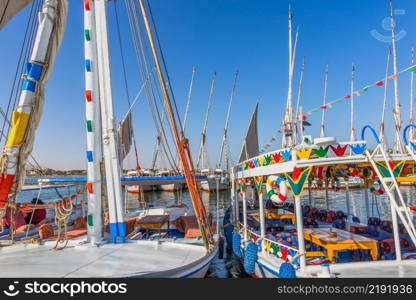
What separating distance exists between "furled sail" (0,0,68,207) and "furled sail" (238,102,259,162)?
25.8 m

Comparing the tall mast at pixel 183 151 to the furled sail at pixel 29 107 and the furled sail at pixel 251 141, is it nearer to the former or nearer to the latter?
the furled sail at pixel 29 107

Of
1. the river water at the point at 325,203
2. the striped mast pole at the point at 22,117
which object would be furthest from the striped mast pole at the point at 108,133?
the river water at the point at 325,203

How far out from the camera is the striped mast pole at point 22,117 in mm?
8109

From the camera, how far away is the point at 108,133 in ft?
28.5

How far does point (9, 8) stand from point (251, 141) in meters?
27.8

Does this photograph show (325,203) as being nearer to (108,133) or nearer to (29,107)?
(108,133)

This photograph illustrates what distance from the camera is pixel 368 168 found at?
38.5 feet

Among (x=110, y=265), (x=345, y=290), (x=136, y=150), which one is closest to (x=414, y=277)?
(x=345, y=290)

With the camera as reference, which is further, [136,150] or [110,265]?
[136,150]

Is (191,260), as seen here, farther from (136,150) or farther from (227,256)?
(136,150)

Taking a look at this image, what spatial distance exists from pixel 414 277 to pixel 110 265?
293 inches

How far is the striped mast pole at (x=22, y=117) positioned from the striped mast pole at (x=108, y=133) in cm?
159

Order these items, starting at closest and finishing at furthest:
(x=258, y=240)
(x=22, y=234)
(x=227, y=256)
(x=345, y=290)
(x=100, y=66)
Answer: (x=345, y=290) < (x=100, y=66) < (x=258, y=240) < (x=22, y=234) < (x=227, y=256)

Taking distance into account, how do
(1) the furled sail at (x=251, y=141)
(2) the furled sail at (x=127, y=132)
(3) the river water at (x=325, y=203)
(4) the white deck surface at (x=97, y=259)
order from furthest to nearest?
1. (1) the furled sail at (x=251, y=141)
2. (2) the furled sail at (x=127, y=132)
3. (3) the river water at (x=325, y=203)
4. (4) the white deck surface at (x=97, y=259)
